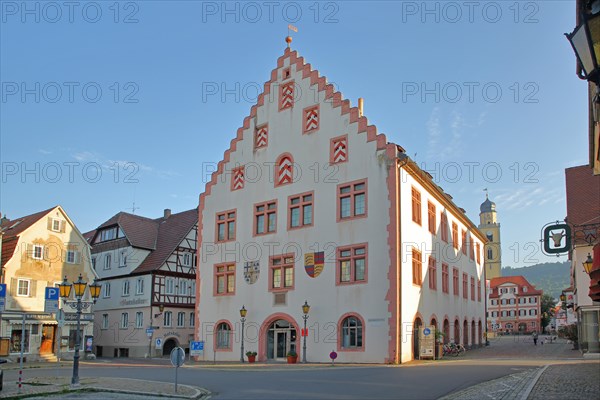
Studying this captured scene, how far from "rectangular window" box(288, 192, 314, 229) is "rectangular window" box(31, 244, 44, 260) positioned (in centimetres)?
2096

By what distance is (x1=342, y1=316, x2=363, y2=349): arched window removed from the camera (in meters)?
35.3

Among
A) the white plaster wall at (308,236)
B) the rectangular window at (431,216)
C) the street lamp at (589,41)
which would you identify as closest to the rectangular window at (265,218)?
the white plaster wall at (308,236)

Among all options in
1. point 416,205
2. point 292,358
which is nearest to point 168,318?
point 292,358

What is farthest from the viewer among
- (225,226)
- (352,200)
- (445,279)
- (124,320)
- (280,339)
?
(124,320)

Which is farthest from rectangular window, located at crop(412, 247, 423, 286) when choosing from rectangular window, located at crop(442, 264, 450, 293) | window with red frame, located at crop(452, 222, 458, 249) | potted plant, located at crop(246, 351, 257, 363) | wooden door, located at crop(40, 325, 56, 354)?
wooden door, located at crop(40, 325, 56, 354)

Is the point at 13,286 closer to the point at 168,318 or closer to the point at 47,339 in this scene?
the point at 47,339

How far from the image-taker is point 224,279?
4369 cm

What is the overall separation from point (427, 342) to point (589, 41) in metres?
31.8

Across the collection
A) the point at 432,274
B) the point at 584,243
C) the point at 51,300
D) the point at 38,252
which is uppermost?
the point at 584,243

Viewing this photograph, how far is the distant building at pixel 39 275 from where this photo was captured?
1785 inches

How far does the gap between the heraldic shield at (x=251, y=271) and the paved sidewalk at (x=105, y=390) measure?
1838cm

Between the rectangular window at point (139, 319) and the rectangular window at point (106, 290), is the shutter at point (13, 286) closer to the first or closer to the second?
the rectangular window at point (139, 319)

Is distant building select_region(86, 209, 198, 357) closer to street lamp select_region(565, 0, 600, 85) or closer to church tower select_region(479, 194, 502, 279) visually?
street lamp select_region(565, 0, 600, 85)

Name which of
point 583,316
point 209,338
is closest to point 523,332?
point 583,316
